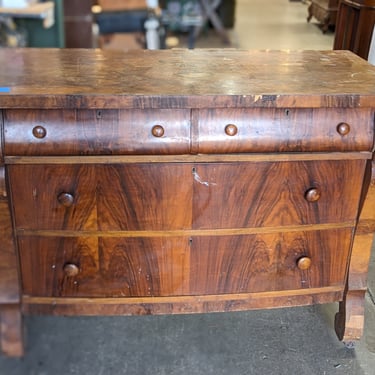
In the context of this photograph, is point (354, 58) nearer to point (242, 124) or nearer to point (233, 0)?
point (242, 124)

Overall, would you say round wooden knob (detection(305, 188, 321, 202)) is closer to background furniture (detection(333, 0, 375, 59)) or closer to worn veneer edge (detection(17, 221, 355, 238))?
worn veneer edge (detection(17, 221, 355, 238))

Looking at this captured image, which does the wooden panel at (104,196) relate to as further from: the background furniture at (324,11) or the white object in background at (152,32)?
the white object in background at (152,32)

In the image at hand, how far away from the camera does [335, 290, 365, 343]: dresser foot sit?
1664 millimetres

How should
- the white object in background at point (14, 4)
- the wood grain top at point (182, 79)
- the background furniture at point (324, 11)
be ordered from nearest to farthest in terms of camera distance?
the wood grain top at point (182, 79) → the white object in background at point (14, 4) → the background furniture at point (324, 11)

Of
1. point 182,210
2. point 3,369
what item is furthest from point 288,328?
point 3,369

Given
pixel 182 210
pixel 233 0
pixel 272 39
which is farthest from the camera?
pixel 233 0

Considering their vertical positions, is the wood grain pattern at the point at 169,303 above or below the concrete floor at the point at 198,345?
above

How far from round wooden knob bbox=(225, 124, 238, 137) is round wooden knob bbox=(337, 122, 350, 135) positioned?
0.94 feet

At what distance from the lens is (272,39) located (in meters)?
5.45

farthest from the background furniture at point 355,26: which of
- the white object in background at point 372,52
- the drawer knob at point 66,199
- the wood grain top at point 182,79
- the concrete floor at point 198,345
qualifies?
the drawer knob at point 66,199

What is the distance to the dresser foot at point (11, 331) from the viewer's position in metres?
1.57

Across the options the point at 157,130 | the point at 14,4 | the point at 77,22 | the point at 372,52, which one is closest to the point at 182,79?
the point at 157,130

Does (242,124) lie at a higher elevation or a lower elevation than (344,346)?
higher

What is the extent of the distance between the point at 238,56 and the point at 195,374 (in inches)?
41.3
